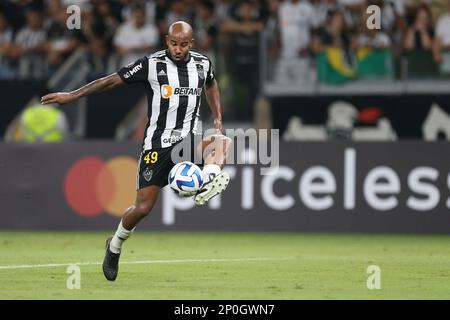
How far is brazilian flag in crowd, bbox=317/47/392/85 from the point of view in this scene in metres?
18.3

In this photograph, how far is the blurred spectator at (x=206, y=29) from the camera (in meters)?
18.5

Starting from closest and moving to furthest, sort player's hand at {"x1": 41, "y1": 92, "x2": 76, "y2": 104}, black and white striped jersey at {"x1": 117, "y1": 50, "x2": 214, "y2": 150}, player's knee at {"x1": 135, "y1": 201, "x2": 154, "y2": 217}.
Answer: player's hand at {"x1": 41, "y1": 92, "x2": 76, "y2": 104} → player's knee at {"x1": 135, "y1": 201, "x2": 154, "y2": 217} → black and white striped jersey at {"x1": 117, "y1": 50, "x2": 214, "y2": 150}

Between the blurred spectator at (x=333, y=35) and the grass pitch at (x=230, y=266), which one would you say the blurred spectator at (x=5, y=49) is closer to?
the grass pitch at (x=230, y=266)

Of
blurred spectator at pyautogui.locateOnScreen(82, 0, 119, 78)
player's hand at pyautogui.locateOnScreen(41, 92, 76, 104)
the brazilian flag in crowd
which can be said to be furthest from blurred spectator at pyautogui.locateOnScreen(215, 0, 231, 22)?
player's hand at pyautogui.locateOnScreen(41, 92, 76, 104)

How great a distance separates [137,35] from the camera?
1944cm

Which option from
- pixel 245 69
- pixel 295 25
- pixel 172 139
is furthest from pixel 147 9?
pixel 172 139

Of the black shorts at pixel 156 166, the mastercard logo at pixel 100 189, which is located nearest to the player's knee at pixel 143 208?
the black shorts at pixel 156 166

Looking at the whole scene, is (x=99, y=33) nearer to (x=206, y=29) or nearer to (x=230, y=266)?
(x=206, y=29)

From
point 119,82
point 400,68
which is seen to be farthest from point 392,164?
point 119,82

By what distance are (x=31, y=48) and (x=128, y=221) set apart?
935 cm

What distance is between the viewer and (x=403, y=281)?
10969 mm

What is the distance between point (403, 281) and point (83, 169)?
6.89 meters

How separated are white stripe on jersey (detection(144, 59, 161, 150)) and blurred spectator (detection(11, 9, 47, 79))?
27.8ft

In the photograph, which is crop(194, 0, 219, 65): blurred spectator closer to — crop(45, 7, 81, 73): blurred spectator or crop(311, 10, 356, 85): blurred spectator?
crop(311, 10, 356, 85): blurred spectator
